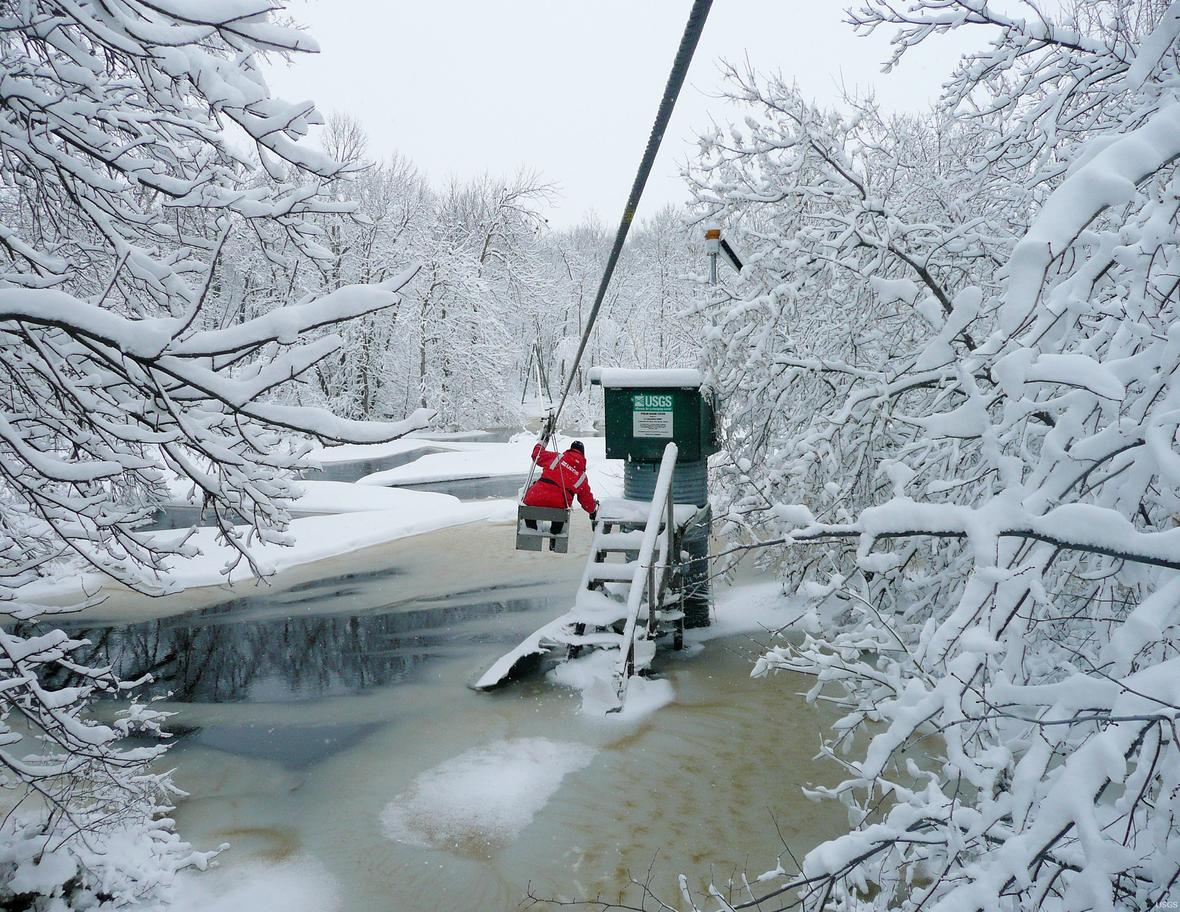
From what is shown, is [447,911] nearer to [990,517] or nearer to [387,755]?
[387,755]

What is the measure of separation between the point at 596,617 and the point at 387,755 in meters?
2.07

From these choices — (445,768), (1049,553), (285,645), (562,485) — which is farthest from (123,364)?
(285,645)

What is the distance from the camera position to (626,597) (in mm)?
7512

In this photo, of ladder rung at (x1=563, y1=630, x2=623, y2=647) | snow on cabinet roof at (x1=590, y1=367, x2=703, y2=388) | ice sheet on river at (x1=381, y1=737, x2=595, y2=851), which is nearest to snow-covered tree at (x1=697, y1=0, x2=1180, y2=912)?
ice sheet on river at (x1=381, y1=737, x2=595, y2=851)

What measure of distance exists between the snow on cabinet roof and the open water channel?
105 inches

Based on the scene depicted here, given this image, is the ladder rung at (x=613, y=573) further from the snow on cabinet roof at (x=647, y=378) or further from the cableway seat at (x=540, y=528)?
the snow on cabinet roof at (x=647, y=378)

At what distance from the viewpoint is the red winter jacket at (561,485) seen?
7520 millimetres

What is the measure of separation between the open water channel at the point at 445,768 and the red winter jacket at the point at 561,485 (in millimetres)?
1625

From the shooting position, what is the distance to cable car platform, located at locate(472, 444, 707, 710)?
6469 mm

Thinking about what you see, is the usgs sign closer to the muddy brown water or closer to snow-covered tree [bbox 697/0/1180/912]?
the muddy brown water

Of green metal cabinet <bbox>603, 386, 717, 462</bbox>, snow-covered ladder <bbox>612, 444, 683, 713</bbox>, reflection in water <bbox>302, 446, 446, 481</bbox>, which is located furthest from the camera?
reflection in water <bbox>302, 446, 446, 481</bbox>

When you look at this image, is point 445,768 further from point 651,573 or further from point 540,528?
point 540,528

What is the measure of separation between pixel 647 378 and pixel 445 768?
4.29m

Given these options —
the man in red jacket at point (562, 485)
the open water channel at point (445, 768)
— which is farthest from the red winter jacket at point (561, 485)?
the open water channel at point (445, 768)
